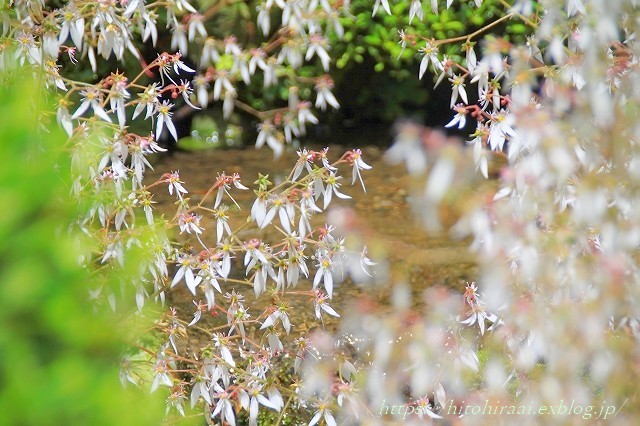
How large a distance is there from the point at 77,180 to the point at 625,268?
1538mm

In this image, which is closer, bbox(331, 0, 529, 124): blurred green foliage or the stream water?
the stream water

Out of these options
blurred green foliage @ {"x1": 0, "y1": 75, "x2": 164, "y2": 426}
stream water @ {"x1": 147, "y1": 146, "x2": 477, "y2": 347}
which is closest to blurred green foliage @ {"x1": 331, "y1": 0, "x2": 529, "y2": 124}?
stream water @ {"x1": 147, "y1": 146, "x2": 477, "y2": 347}

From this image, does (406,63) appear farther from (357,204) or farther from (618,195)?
(618,195)

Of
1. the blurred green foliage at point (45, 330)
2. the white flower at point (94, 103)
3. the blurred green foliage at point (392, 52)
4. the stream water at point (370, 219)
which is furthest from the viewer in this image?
the blurred green foliage at point (392, 52)

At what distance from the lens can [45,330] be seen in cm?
115

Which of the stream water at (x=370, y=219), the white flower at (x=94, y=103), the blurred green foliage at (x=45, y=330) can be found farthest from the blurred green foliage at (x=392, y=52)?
the blurred green foliage at (x=45, y=330)

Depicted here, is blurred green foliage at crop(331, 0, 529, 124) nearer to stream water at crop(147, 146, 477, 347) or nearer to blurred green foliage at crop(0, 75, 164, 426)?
stream water at crop(147, 146, 477, 347)

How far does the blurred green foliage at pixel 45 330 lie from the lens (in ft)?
3.64

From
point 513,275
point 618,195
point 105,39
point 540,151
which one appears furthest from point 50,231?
point 105,39

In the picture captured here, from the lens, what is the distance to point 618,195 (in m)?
2.01

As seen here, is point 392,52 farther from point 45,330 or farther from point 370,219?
point 45,330

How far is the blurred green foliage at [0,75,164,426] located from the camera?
111cm

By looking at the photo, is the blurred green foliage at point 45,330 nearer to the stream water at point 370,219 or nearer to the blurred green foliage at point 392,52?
the stream water at point 370,219

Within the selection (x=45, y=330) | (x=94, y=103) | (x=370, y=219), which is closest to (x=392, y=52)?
(x=370, y=219)
